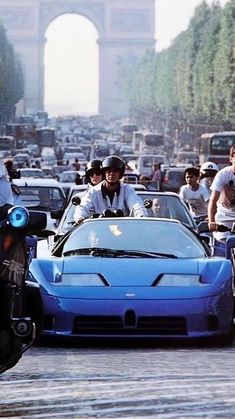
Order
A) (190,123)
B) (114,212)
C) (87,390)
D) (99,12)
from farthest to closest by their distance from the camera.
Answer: (99,12)
(190,123)
(114,212)
(87,390)

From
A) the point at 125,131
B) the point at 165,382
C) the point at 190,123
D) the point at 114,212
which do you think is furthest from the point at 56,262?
the point at 125,131

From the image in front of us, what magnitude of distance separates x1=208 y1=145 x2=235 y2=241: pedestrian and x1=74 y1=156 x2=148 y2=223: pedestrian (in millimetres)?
810

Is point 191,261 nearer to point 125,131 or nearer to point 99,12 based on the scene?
point 125,131

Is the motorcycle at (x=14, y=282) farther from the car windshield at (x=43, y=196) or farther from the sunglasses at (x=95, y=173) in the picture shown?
the car windshield at (x=43, y=196)

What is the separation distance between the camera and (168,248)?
11125 mm

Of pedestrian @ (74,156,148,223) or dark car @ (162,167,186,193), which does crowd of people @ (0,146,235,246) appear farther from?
dark car @ (162,167,186,193)

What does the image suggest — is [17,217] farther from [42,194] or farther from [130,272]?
[42,194]

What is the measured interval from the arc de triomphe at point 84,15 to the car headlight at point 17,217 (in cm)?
16722

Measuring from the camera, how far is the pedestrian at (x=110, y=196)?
497 inches

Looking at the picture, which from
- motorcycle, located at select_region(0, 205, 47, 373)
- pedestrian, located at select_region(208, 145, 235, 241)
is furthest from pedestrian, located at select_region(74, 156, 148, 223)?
motorcycle, located at select_region(0, 205, 47, 373)

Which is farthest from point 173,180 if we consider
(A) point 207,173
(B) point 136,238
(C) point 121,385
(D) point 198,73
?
(D) point 198,73

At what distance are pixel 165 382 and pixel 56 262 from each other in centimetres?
305

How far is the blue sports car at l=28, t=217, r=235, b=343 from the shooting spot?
33.1ft

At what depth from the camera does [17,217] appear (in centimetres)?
700
